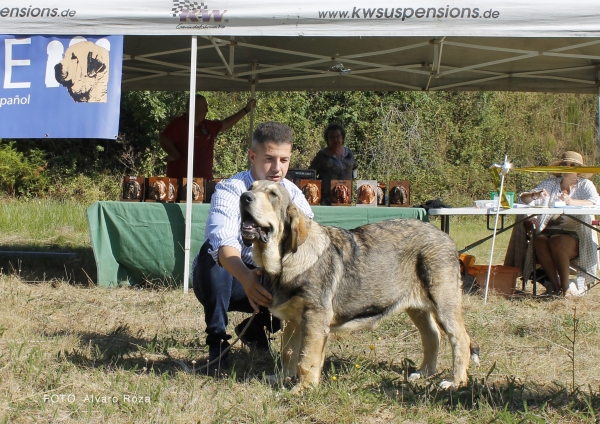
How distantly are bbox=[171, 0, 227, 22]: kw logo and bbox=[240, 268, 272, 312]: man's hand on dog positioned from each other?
3.64 m

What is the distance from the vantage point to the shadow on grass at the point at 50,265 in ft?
25.2

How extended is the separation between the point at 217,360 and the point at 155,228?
325 cm

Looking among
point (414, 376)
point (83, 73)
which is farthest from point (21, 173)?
point (414, 376)

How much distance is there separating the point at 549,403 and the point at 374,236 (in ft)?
4.61

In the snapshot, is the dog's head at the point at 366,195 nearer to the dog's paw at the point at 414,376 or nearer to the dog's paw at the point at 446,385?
Answer: the dog's paw at the point at 414,376

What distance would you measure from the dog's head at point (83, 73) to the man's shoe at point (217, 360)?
3347mm

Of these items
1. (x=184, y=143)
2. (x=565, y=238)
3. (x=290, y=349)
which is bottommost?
(x=290, y=349)

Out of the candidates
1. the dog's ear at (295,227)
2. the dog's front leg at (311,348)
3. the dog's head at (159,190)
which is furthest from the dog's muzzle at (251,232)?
the dog's head at (159,190)

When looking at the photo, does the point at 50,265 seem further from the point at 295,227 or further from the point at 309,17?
the point at 295,227

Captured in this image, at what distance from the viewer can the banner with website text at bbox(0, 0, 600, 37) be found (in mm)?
6434

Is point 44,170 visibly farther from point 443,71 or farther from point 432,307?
point 432,307

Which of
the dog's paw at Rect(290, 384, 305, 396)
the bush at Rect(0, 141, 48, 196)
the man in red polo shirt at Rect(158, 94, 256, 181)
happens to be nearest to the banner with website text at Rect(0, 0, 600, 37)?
the man in red polo shirt at Rect(158, 94, 256, 181)

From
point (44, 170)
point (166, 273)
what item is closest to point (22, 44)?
point (166, 273)

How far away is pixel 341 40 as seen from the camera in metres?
8.71
